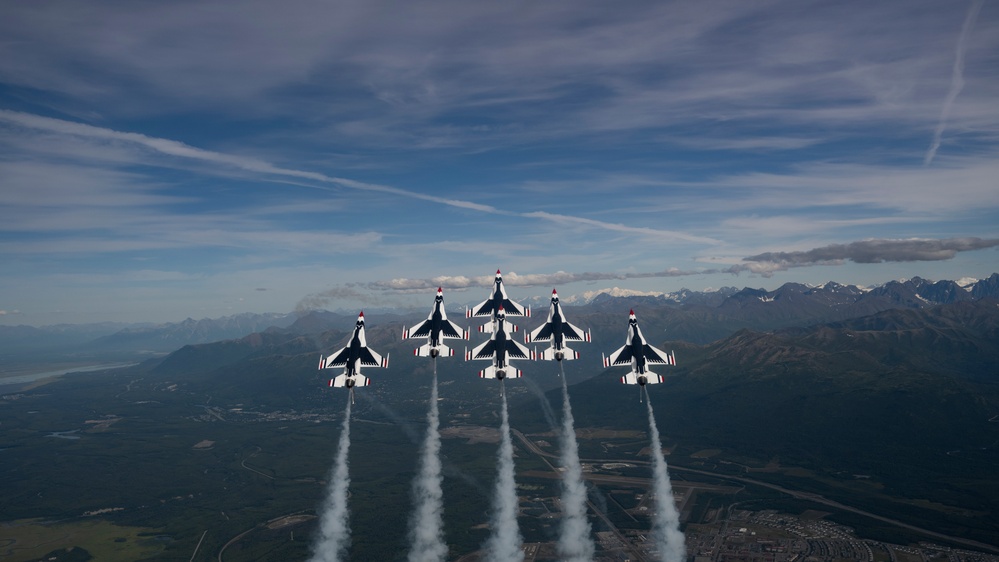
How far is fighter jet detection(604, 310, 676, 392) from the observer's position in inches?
4465

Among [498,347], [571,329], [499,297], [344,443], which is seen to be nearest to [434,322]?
[498,347]

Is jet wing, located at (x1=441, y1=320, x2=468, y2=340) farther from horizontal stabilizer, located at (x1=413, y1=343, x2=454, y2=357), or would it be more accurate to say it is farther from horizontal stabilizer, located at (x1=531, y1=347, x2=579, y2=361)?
horizontal stabilizer, located at (x1=531, y1=347, x2=579, y2=361)

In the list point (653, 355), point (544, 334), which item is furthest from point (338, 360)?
point (653, 355)

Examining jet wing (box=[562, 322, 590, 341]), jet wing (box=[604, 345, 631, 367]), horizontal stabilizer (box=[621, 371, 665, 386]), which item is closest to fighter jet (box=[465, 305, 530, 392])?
jet wing (box=[562, 322, 590, 341])

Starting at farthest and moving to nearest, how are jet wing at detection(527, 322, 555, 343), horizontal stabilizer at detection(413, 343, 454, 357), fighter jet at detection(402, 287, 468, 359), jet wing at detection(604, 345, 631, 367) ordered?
jet wing at detection(604, 345, 631, 367) < jet wing at detection(527, 322, 555, 343) < fighter jet at detection(402, 287, 468, 359) < horizontal stabilizer at detection(413, 343, 454, 357)

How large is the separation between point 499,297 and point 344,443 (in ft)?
249

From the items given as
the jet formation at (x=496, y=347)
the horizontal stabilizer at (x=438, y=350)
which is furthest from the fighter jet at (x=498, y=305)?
the horizontal stabilizer at (x=438, y=350)

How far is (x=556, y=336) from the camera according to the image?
360 ft

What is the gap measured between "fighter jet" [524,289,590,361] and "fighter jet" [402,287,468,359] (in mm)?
13723

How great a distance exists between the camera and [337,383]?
333 feet

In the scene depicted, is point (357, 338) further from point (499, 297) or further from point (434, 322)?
point (499, 297)

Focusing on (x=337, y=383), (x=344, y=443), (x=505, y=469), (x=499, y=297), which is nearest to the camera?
(x=337, y=383)

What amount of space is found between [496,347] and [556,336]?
42.9ft

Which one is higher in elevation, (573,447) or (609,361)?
(609,361)
